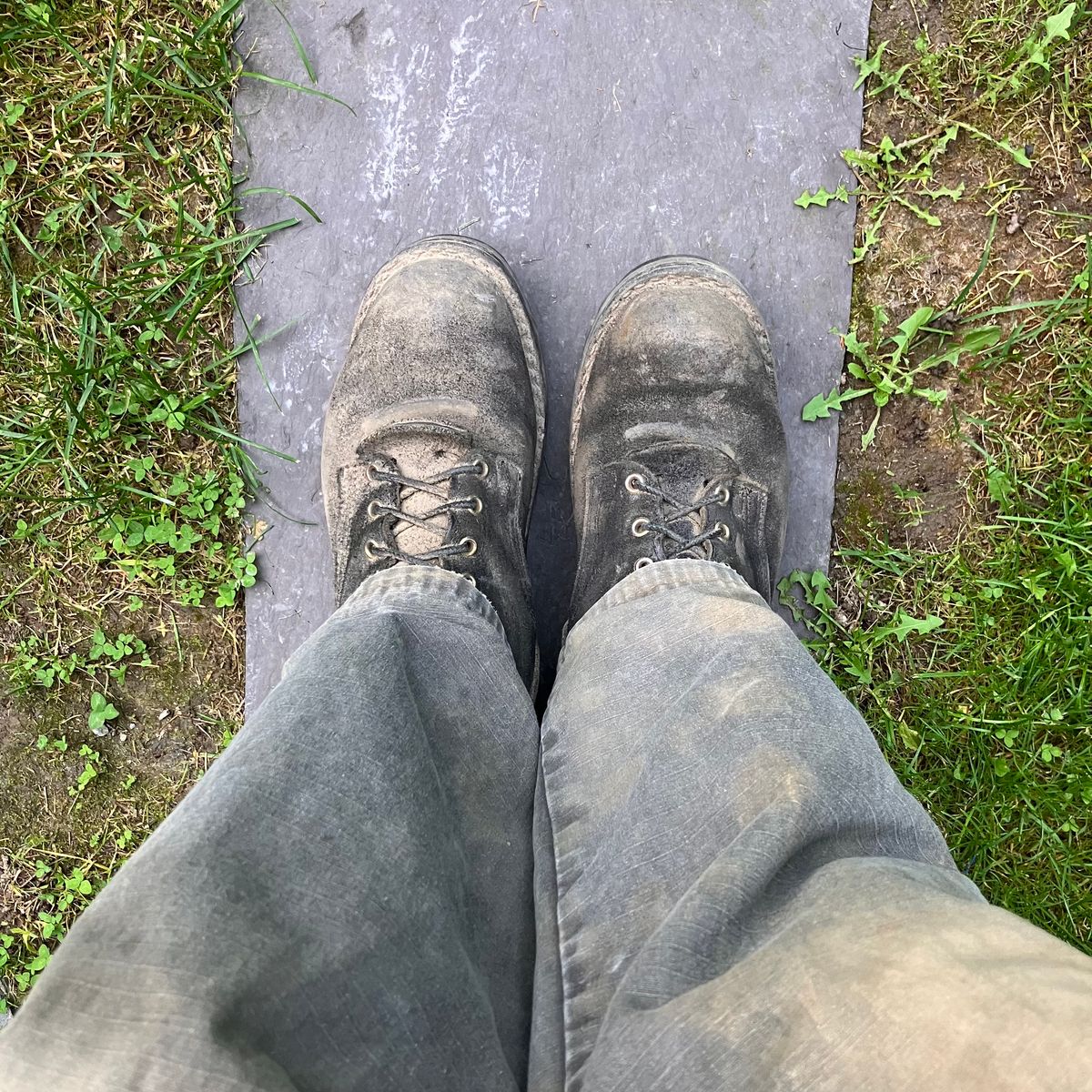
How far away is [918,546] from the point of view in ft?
5.43

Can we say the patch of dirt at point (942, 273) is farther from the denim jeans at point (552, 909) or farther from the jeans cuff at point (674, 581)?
the denim jeans at point (552, 909)

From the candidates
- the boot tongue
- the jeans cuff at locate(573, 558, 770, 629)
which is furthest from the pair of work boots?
the jeans cuff at locate(573, 558, 770, 629)

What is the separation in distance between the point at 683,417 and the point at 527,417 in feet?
1.00

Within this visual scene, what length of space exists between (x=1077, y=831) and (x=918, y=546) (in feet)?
2.07

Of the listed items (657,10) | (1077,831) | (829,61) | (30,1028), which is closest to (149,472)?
(30,1028)

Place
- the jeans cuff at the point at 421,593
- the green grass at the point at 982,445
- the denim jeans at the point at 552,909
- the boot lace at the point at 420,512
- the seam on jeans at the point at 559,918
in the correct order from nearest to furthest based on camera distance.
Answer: the denim jeans at the point at 552,909 < the seam on jeans at the point at 559,918 < the jeans cuff at the point at 421,593 < the boot lace at the point at 420,512 < the green grass at the point at 982,445

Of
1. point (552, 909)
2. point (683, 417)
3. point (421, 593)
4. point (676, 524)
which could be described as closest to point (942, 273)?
point (683, 417)

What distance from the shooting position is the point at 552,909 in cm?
105

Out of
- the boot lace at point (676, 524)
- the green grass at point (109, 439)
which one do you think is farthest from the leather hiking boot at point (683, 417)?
the green grass at point (109, 439)

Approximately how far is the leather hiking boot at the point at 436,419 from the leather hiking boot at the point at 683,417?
13 cm

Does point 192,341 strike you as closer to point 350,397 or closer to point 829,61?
point 350,397

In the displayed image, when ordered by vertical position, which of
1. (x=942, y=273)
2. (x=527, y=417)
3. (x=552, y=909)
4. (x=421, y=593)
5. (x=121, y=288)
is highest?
(x=942, y=273)

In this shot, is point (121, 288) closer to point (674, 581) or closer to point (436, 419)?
point (436, 419)

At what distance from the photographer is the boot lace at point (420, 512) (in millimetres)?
1481
